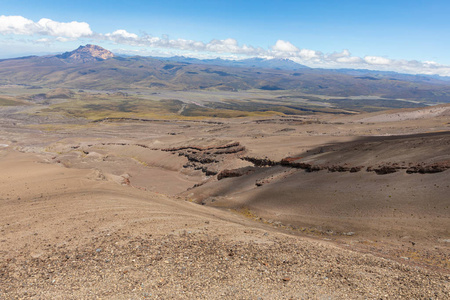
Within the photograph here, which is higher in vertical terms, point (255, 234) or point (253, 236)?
point (253, 236)

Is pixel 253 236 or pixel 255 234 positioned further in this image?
pixel 255 234

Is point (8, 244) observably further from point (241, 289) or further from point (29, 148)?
point (29, 148)

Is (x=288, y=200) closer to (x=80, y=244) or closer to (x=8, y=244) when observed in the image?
(x=80, y=244)

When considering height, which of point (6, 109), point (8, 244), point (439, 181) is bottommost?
point (6, 109)

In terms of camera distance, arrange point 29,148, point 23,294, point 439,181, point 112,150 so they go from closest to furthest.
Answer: point 23,294
point 439,181
point 112,150
point 29,148

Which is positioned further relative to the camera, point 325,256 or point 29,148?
point 29,148

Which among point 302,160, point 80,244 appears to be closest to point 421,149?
point 302,160

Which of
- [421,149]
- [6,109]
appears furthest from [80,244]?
[6,109]

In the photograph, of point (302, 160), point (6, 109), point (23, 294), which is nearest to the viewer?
point (23, 294)

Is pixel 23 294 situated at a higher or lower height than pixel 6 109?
higher
